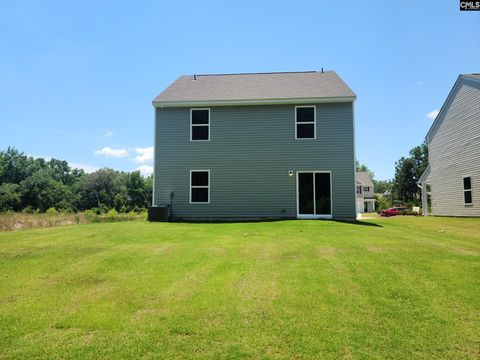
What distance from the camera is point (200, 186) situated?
14.5 m

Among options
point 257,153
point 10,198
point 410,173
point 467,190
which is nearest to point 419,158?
point 410,173

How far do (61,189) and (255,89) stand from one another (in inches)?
2185

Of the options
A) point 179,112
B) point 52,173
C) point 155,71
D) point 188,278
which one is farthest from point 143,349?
point 52,173

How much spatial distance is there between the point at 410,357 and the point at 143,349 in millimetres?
2380

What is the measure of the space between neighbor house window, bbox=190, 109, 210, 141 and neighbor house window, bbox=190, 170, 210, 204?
1633mm

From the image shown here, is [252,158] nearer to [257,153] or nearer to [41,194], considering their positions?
[257,153]

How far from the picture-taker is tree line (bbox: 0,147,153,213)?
52.3 metres

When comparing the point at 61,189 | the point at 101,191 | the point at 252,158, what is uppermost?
the point at 61,189

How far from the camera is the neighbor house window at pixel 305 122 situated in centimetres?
1416

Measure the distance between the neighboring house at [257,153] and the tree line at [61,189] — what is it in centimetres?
3790

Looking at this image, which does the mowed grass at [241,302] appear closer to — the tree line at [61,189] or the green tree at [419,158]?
the tree line at [61,189]

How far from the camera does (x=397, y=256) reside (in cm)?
611

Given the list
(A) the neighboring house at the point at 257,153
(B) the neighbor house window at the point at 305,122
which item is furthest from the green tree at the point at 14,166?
(B) the neighbor house window at the point at 305,122

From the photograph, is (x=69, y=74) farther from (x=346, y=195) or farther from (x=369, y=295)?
(x=369, y=295)
